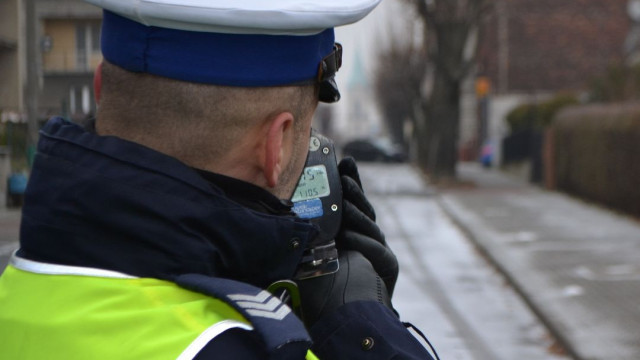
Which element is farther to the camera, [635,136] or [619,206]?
[619,206]

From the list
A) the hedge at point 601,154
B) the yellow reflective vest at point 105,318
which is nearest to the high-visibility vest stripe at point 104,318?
the yellow reflective vest at point 105,318

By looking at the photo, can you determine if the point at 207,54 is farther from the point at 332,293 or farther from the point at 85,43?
the point at 85,43

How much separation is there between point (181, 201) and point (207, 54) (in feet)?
0.61

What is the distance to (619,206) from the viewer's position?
1722 centimetres

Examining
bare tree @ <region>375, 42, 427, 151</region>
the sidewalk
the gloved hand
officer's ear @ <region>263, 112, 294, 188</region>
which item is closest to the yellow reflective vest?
officer's ear @ <region>263, 112, 294, 188</region>

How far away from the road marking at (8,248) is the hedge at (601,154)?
1469 centimetres

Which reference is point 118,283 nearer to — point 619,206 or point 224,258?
point 224,258

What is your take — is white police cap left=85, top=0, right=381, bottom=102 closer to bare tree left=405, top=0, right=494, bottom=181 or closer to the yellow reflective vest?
Result: the yellow reflective vest

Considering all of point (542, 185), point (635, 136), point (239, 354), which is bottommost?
point (542, 185)

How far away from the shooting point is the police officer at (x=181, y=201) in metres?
1.15

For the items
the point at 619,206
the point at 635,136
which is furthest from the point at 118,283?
the point at 619,206

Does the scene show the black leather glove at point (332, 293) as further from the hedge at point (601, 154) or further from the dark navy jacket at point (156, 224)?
the hedge at point (601, 154)

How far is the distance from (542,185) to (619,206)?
7830mm

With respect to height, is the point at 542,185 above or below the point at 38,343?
below
